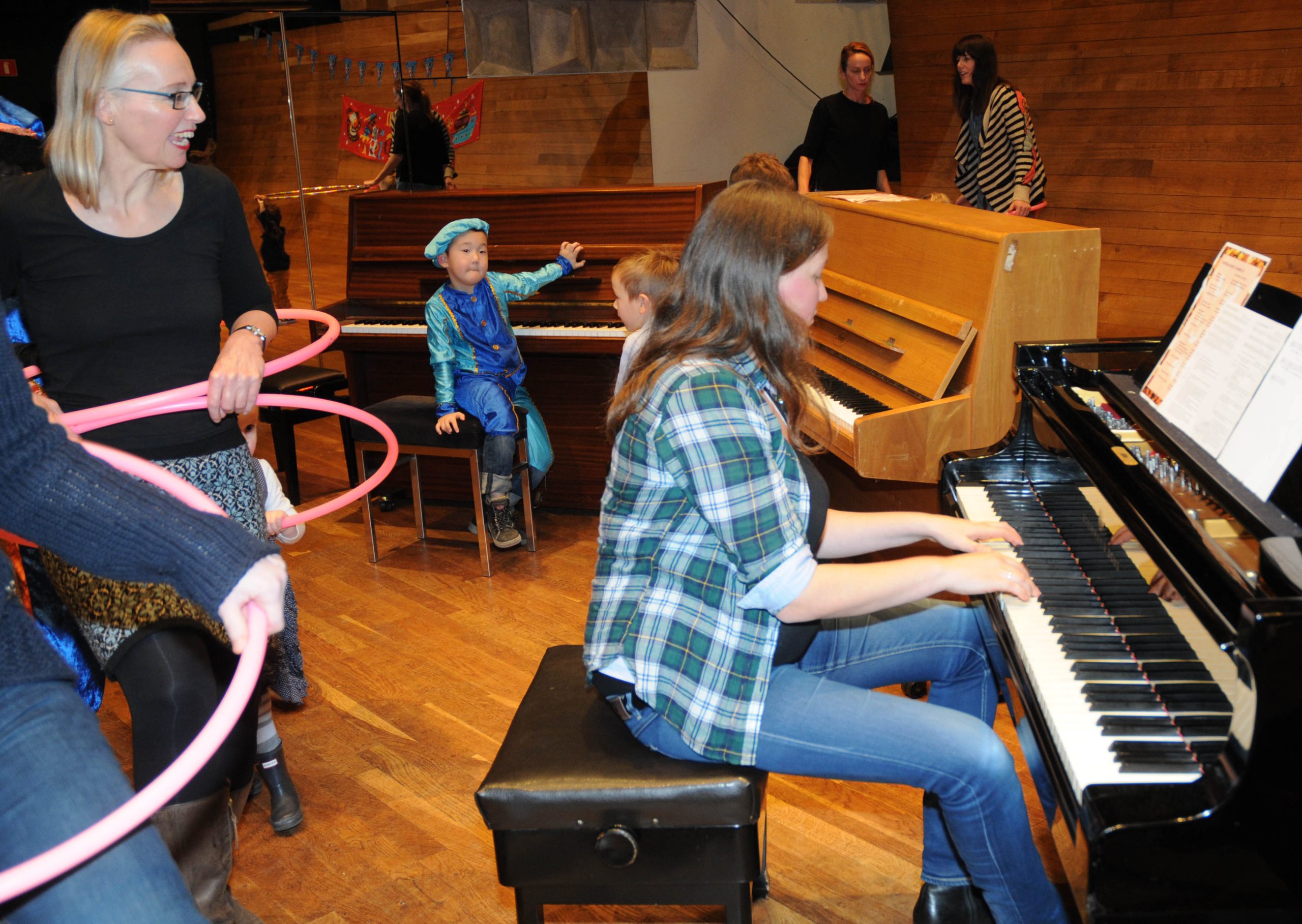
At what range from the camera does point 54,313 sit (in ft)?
6.84

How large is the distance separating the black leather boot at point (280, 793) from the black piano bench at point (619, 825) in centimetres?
119

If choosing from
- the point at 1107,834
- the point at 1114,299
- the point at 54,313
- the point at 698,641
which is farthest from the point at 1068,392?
the point at 1114,299

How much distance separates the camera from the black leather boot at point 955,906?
212cm

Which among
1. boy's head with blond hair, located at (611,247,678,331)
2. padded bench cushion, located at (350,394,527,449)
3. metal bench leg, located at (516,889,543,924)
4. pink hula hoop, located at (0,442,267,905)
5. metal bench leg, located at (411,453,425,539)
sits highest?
boy's head with blond hair, located at (611,247,678,331)

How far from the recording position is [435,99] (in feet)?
19.5

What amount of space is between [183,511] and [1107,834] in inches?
45.2

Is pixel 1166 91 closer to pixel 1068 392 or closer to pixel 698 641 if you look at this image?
pixel 1068 392

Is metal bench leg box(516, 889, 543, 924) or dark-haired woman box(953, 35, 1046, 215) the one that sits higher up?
dark-haired woman box(953, 35, 1046, 215)

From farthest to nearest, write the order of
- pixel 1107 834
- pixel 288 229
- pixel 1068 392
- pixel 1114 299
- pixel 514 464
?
1. pixel 288 229
2. pixel 1114 299
3. pixel 514 464
4. pixel 1068 392
5. pixel 1107 834

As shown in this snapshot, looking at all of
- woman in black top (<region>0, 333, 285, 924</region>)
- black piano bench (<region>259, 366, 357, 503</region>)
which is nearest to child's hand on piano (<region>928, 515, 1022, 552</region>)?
woman in black top (<region>0, 333, 285, 924</region>)

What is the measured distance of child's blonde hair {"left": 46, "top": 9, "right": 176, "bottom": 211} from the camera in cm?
200

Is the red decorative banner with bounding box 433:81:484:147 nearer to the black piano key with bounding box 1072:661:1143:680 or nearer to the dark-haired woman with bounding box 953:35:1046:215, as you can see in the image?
the dark-haired woman with bounding box 953:35:1046:215

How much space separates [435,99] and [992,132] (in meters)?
2.97

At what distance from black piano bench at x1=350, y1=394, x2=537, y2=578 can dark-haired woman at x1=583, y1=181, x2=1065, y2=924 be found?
8.32ft
